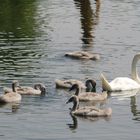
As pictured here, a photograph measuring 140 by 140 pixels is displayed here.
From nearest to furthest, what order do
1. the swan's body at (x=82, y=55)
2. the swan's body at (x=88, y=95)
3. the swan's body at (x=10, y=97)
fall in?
1. the swan's body at (x=10, y=97)
2. the swan's body at (x=88, y=95)
3. the swan's body at (x=82, y=55)

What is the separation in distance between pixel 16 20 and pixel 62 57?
952 centimetres

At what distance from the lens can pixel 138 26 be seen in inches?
1309

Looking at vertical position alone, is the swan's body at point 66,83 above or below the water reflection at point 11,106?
below

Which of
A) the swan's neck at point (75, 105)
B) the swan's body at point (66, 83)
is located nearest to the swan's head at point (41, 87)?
the swan's body at point (66, 83)

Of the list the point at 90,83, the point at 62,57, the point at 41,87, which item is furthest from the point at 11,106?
the point at 62,57

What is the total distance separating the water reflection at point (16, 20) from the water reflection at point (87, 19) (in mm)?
1994

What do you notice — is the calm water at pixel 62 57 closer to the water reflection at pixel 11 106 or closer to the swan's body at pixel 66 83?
the water reflection at pixel 11 106

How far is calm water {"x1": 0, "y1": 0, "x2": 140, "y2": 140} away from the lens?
18812 millimetres

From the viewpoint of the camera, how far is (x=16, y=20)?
3591 centimetres

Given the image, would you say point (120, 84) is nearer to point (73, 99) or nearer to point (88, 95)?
point (88, 95)

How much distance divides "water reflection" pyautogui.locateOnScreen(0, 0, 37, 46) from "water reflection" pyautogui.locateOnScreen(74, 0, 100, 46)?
A: 199cm

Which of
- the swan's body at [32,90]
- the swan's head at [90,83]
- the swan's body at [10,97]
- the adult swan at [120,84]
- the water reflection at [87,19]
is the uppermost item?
the swan's body at [10,97]

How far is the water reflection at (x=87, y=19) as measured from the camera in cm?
3050

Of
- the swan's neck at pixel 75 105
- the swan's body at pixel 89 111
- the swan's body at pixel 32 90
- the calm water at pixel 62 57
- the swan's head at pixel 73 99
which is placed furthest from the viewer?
the swan's body at pixel 32 90
